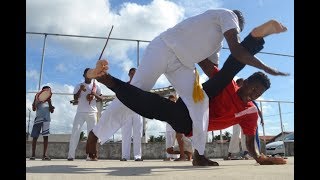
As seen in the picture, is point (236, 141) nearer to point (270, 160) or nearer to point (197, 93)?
point (270, 160)

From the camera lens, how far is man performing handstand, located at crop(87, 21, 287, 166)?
3.27 metres

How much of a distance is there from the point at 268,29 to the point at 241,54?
0.36 metres

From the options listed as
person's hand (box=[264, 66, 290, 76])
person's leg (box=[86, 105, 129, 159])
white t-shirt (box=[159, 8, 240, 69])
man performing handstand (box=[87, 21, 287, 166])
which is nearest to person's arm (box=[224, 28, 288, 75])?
person's hand (box=[264, 66, 290, 76])

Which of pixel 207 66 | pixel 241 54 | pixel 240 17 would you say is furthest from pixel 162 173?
pixel 240 17

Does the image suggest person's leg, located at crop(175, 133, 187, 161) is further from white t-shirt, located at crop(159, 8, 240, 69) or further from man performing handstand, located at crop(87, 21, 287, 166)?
white t-shirt, located at crop(159, 8, 240, 69)

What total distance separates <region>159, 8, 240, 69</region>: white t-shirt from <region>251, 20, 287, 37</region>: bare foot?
0.33 metres

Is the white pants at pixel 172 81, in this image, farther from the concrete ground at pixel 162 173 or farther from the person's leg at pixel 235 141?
the person's leg at pixel 235 141

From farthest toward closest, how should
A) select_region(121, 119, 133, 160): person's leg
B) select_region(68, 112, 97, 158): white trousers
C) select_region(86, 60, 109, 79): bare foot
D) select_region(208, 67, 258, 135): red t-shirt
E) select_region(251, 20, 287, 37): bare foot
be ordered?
1. select_region(121, 119, 133, 160): person's leg
2. select_region(68, 112, 97, 158): white trousers
3. select_region(208, 67, 258, 135): red t-shirt
4. select_region(251, 20, 287, 37): bare foot
5. select_region(86, 60, 109, 79): bare foot

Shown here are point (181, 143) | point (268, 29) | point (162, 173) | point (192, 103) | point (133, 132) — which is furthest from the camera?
point (133, 132)

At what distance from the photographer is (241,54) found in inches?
126
